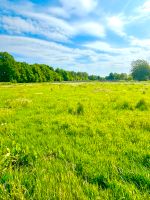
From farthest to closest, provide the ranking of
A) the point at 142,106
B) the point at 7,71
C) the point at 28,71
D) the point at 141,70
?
the point at 141,70 → the point at 28,71 → the point at 7,71 → the point at 142,106

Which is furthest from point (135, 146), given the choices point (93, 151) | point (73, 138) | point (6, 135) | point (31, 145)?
point (6, 135)

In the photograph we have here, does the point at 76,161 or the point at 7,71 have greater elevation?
the point at 7,71

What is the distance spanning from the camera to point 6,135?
787 cm

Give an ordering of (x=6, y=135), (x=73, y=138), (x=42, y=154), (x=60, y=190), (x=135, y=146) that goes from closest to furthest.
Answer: (x=60, y=190) < (x=42, y=154) < (x=135, y=146) < (x=73, y=138) < (x=6, y=135)

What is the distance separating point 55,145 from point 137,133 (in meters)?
2.69

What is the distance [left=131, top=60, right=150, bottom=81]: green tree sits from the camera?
128750 mm

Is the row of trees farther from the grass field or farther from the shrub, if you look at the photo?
the grass field

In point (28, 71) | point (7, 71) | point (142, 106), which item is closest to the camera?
point (142, 106)

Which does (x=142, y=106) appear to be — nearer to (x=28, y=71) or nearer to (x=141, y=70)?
(x=28, y=71)

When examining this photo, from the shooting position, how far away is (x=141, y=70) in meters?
130

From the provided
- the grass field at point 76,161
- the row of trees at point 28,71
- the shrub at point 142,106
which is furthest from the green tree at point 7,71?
the grass field at point 76,161

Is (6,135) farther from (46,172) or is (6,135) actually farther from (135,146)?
(135,146)

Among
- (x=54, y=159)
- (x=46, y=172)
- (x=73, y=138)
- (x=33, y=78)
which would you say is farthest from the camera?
(x=33, y=78)

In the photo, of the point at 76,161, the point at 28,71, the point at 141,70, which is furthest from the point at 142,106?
the point at 141,70
